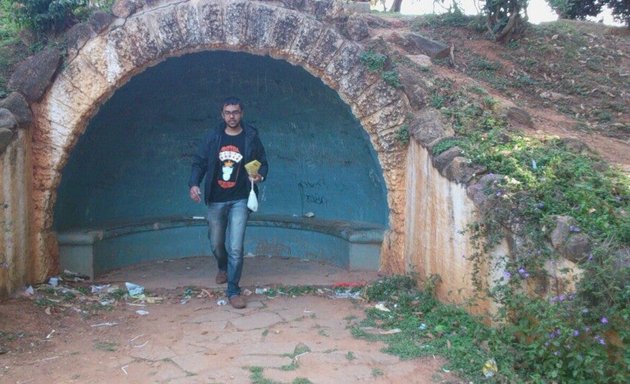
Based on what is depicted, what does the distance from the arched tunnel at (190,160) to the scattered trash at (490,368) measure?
2.93 metres

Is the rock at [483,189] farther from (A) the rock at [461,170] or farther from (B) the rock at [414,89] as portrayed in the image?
(B) the rock at [414,89]

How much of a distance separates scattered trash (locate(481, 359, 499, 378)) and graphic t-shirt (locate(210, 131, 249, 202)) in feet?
8.48

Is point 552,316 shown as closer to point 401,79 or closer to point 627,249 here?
point 627,249

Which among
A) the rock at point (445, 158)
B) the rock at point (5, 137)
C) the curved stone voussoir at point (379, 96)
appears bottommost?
the rock at point (445, 158)

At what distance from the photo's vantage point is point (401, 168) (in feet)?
20.5

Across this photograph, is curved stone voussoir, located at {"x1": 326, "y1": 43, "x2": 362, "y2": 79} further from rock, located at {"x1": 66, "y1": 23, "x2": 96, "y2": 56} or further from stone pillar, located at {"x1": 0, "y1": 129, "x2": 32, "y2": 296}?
stone pillar, located at {"x1": 0, "y1": 129, "x2": 32, "y2": 296}

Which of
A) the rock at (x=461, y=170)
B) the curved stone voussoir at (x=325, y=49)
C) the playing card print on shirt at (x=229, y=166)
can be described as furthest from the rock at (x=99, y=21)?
the rock at (x=461, y=170)

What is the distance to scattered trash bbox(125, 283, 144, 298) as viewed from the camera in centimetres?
606

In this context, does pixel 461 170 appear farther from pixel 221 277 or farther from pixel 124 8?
pixel 124 8

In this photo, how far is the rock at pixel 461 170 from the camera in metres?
4.78

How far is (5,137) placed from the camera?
5.36 meters

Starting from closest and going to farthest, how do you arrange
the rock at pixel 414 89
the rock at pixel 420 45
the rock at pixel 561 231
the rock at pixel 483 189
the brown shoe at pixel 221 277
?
the rock at pixel 561 231
the rock at pixel 483 189
the rock at pixel 414 89
the brown shoe at pixel 221 277
the rock at pixel 420 45

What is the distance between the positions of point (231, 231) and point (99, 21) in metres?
2.30

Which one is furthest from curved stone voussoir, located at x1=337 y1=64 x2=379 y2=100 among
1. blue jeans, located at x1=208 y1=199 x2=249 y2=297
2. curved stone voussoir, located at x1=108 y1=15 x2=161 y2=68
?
curved stone voussoir, located at x1=108 y1=15 x2=161 y2=68
